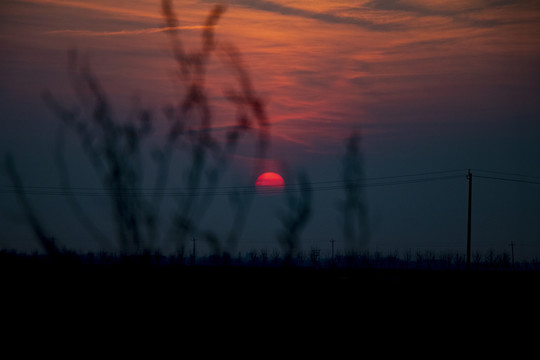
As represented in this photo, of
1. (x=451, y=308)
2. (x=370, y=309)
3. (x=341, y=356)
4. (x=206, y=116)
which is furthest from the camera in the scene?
(x=451, y=308)

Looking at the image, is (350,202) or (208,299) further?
(208,299)

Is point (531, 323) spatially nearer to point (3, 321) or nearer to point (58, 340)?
point (58, 340)

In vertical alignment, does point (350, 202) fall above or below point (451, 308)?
above

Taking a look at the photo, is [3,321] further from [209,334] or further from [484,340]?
[484,340]

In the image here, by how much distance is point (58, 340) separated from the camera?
31.3 feet

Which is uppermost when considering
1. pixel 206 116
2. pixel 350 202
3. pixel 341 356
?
pixel 206 116

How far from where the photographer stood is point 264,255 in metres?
64.2

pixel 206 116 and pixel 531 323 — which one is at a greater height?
pixel 206 116

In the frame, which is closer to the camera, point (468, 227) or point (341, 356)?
point (341, 356)

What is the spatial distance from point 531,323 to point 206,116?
1321 cm

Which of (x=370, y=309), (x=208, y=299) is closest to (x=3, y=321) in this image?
(x=208, y=299)

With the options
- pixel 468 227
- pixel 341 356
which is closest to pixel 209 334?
pixel 341 356

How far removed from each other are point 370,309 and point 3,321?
32.6 feet

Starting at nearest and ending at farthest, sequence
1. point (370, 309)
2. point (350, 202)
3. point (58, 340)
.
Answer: point (350, 202) → point (58, 340) → point (370, 309)
